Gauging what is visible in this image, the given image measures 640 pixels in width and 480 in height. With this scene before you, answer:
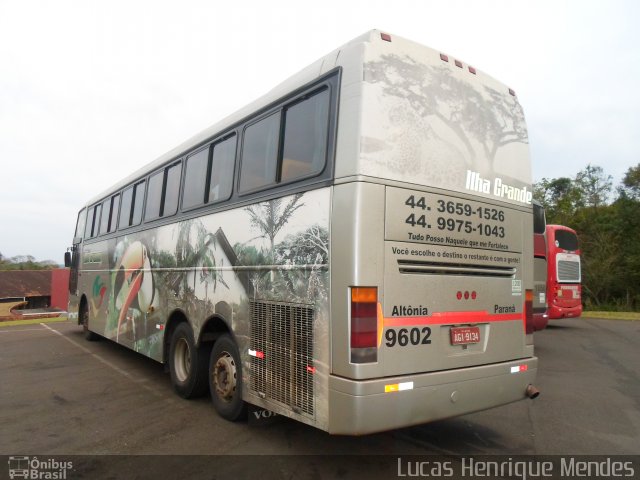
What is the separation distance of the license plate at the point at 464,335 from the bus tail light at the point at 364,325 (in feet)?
2.90

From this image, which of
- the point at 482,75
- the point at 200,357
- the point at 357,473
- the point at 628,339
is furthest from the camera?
the point at 628,339

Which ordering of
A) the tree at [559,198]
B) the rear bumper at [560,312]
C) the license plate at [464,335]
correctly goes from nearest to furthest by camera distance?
the license plate at [464,335] → the rear bumper at [560,312] → the tree at [559,198]

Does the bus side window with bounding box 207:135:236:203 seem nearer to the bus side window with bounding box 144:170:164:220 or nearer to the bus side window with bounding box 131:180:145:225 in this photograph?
the bus side window with bounding box 144:170:164:220

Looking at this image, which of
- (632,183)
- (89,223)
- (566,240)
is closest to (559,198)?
(632,183)

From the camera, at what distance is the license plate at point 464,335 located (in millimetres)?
4070

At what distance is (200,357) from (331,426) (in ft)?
8.81

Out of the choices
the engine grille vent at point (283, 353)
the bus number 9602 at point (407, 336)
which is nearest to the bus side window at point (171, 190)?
the engine grille vent at point (283, 353)

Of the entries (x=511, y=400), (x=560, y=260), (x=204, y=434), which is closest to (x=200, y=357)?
(x=204, y=434)

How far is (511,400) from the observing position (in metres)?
4.44

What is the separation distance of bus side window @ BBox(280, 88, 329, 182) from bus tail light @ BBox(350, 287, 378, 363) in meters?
1.10

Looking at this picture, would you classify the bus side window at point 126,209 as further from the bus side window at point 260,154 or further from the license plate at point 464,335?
the license plate at point 464,335

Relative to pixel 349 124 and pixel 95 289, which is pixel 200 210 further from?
pixel 95 289

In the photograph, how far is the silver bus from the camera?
3.60m

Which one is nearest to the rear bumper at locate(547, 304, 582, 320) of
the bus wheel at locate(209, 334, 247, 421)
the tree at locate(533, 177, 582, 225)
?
the bus wheel at locate(209, 334, 247, 421)
